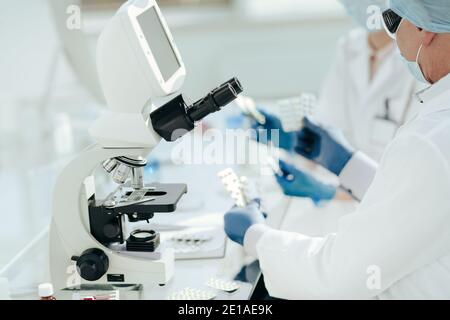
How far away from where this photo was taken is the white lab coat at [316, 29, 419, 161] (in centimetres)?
208

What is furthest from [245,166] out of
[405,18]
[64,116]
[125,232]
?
[405,18]

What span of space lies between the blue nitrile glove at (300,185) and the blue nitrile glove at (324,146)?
0.07 m

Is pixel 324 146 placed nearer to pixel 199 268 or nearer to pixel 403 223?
pixel 199 268

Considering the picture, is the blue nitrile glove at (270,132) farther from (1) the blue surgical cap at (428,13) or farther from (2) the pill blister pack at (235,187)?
(1) the blue surgical cap at (428,13)

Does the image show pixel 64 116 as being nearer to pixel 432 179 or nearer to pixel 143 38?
pixel 143 38

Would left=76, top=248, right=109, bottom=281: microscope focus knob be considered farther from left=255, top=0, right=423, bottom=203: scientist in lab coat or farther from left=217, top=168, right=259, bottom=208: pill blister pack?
left=255, top=0, right=423, bottom=203: scientist in lab coat

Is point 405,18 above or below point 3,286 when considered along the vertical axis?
above

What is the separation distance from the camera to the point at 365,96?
7.22 feet

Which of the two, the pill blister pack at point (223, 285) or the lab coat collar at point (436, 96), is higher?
the lab coat collar at point (436, 96)

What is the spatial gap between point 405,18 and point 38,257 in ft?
3.38

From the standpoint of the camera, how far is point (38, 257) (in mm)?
1383

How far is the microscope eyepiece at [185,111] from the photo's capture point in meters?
1.02

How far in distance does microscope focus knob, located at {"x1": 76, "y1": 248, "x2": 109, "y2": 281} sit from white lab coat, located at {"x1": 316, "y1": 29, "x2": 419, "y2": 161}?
1.25 meters

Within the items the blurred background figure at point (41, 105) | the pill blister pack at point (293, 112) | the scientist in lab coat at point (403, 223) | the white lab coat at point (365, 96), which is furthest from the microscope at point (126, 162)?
the white lab coat at point (365, 96)
